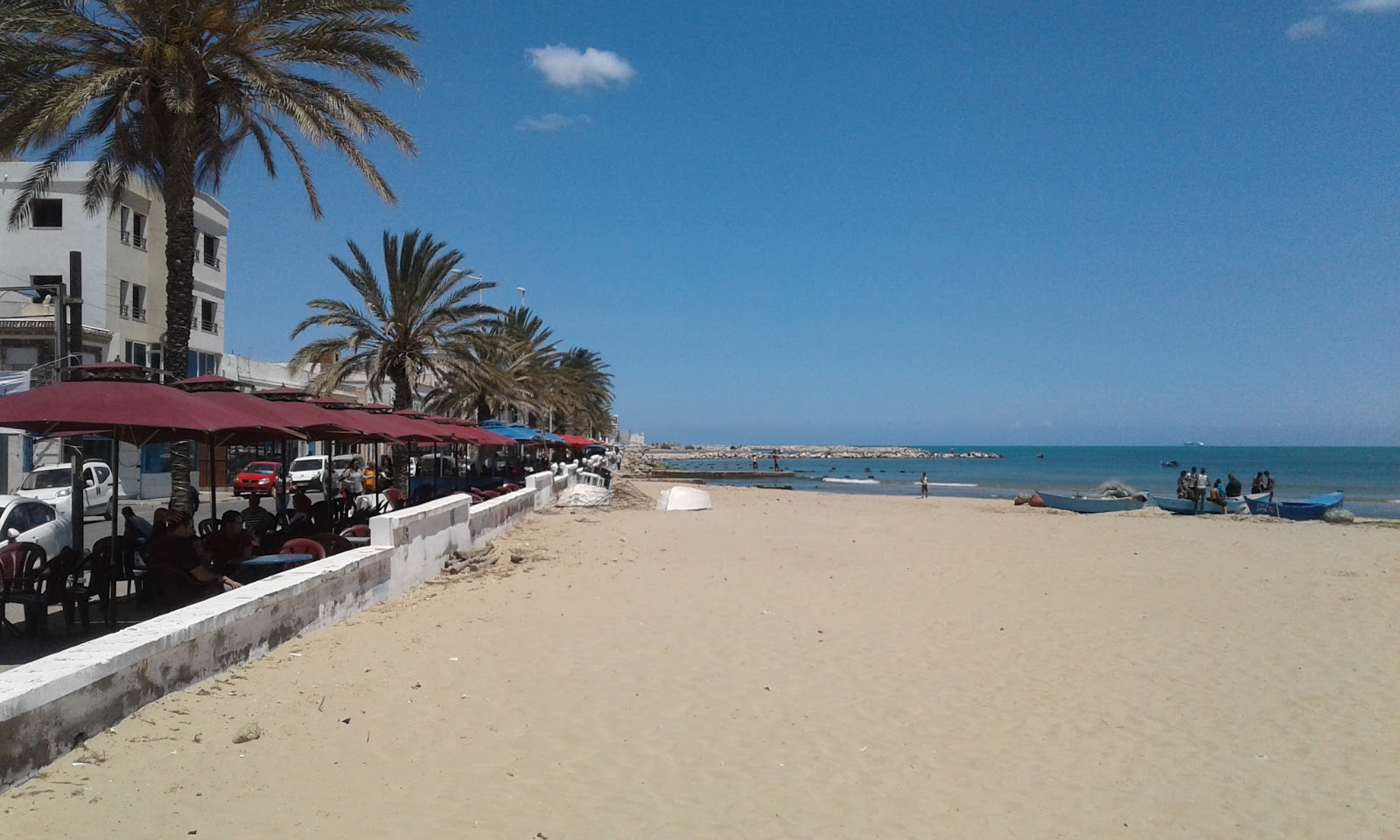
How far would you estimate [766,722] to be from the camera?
619 centimetres

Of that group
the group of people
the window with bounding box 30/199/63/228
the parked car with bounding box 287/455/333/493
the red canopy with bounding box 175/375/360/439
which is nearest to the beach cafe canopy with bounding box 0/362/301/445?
the red canopy with bounding box 175/375/360/439

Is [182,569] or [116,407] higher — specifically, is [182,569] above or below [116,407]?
below

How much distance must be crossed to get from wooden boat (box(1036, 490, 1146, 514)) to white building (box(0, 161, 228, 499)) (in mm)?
30149


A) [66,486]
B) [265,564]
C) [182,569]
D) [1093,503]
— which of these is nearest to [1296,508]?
[1093,503]

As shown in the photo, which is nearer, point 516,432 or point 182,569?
point 182,569

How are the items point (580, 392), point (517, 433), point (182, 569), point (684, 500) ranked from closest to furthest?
1. point (182, 569)
2. point (684, 500)
3. point (517, 433)
4. point (580, 392)

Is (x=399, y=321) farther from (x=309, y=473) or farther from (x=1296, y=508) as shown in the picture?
(x=1296, y=508)

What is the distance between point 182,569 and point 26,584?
1.12 meters

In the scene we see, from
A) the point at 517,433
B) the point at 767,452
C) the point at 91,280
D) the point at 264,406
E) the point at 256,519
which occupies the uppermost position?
the point at 91,280

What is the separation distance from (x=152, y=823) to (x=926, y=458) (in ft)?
461

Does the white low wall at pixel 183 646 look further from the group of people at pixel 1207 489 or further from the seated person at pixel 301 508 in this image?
the group of people at pixel 1207 489

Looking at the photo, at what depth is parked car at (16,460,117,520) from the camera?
18.6 m

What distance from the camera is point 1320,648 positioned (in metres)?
9.48

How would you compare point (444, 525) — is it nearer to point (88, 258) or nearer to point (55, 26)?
point (55, 26)
